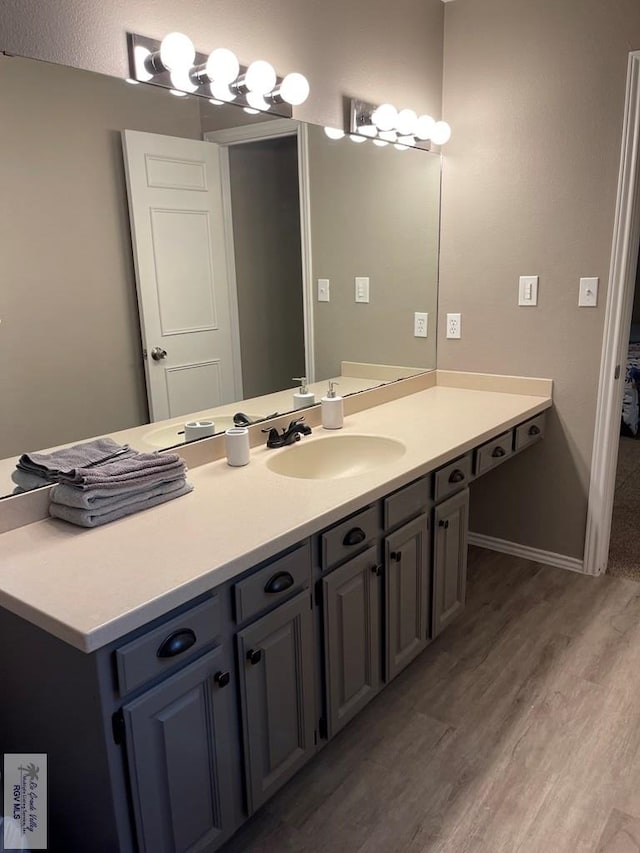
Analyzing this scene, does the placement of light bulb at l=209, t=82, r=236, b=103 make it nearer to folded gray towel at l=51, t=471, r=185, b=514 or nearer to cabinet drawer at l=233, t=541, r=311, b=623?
folded gray towel at l=51, t=471, r=185, b=514

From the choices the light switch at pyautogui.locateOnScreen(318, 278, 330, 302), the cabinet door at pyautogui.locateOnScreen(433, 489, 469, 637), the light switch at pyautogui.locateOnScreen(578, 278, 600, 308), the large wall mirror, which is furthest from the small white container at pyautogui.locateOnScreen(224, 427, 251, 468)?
the light switch at pyautogui.locateOnScreen(578, 278, 600, 308)

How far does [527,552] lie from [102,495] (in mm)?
2164

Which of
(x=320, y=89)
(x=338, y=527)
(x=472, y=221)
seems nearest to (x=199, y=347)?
(x=338, y=527)

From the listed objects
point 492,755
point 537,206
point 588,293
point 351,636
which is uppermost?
point 537,206

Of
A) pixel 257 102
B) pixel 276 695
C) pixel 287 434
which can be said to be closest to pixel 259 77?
pixel 257 102

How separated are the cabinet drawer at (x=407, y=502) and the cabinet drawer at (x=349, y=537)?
0.05m

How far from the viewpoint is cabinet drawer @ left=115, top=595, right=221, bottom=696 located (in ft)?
3.81

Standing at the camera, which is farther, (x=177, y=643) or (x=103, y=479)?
(x=103, y=479)

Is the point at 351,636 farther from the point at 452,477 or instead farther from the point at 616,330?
the point at 616,330

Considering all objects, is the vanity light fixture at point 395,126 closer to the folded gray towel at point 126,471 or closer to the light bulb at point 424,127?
the light bulb at point 424,127

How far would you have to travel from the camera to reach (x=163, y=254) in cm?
183

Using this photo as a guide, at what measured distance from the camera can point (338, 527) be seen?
5.39 ft

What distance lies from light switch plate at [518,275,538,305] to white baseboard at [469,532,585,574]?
3.73ft

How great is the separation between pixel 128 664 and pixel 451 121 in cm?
259
